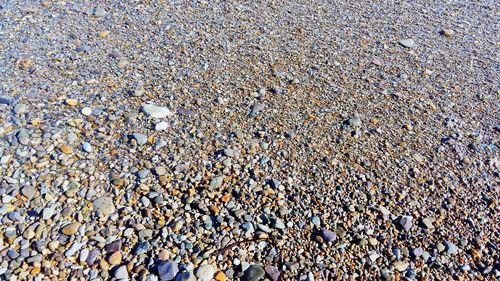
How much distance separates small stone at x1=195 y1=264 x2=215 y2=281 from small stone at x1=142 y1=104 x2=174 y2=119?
4.40 ft

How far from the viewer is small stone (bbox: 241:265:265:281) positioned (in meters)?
2.39

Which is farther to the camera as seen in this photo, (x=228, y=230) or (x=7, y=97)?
(x=7, y=97)

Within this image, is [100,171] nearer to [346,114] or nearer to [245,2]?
[346,114]

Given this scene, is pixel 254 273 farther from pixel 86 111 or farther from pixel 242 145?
pixel 86 111

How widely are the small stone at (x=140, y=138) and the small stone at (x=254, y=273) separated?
1186 mm

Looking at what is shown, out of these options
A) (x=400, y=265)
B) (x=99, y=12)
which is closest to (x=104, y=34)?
(x=99, y=12)

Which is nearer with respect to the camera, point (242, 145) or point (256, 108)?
point (242, 145)

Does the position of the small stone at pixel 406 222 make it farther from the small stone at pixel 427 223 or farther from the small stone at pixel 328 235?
the small stone at pixel 328 235

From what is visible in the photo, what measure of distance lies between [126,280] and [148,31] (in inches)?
110

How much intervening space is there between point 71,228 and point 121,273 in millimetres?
407

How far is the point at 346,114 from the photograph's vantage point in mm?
3572

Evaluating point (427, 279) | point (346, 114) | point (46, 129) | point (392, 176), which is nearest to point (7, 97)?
point (46, 129)

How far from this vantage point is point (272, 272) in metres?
2.42

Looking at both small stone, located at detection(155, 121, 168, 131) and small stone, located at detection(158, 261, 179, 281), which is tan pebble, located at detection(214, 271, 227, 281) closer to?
small stone, located at detection(158, 261, 179, 281)
